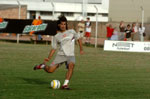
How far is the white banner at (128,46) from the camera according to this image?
31281 mm

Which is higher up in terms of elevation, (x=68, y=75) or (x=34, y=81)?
(x=68, y=75)

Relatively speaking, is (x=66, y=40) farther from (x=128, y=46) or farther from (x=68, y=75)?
(x=128, y=46)

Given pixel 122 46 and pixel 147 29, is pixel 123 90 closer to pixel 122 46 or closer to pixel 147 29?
pixel 122 46

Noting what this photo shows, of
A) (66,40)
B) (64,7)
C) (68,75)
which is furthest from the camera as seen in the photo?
(64,7)

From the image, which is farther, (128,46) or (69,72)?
(128,46)

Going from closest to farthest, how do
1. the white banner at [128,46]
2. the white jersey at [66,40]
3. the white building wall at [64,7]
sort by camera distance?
the white jersey at [66,40], the white banner at [128,46], the white building wall at [64,7]

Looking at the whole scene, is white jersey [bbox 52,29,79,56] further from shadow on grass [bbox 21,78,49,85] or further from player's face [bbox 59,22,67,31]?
shadow on grass [bbox 21,78,49,85]

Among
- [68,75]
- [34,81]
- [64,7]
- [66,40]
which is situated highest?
[64,7]

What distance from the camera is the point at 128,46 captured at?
103 ft

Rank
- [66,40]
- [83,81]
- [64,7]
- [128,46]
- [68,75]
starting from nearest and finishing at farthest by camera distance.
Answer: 1. [68,75]
2. [66,40]
3. [83,81]
4. [128,46]
5. [64,7]

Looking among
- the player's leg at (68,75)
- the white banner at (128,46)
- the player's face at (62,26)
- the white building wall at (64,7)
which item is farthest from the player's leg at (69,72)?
the white building wall at (64,7)

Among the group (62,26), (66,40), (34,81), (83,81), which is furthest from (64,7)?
(62,26)

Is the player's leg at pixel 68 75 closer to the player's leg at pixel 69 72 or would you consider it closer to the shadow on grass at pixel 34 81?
the player's leg at pixel 69 72

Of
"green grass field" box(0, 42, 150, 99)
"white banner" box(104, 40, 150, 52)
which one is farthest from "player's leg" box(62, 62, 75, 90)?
"white banner" box(104, 40, 150, 52)
